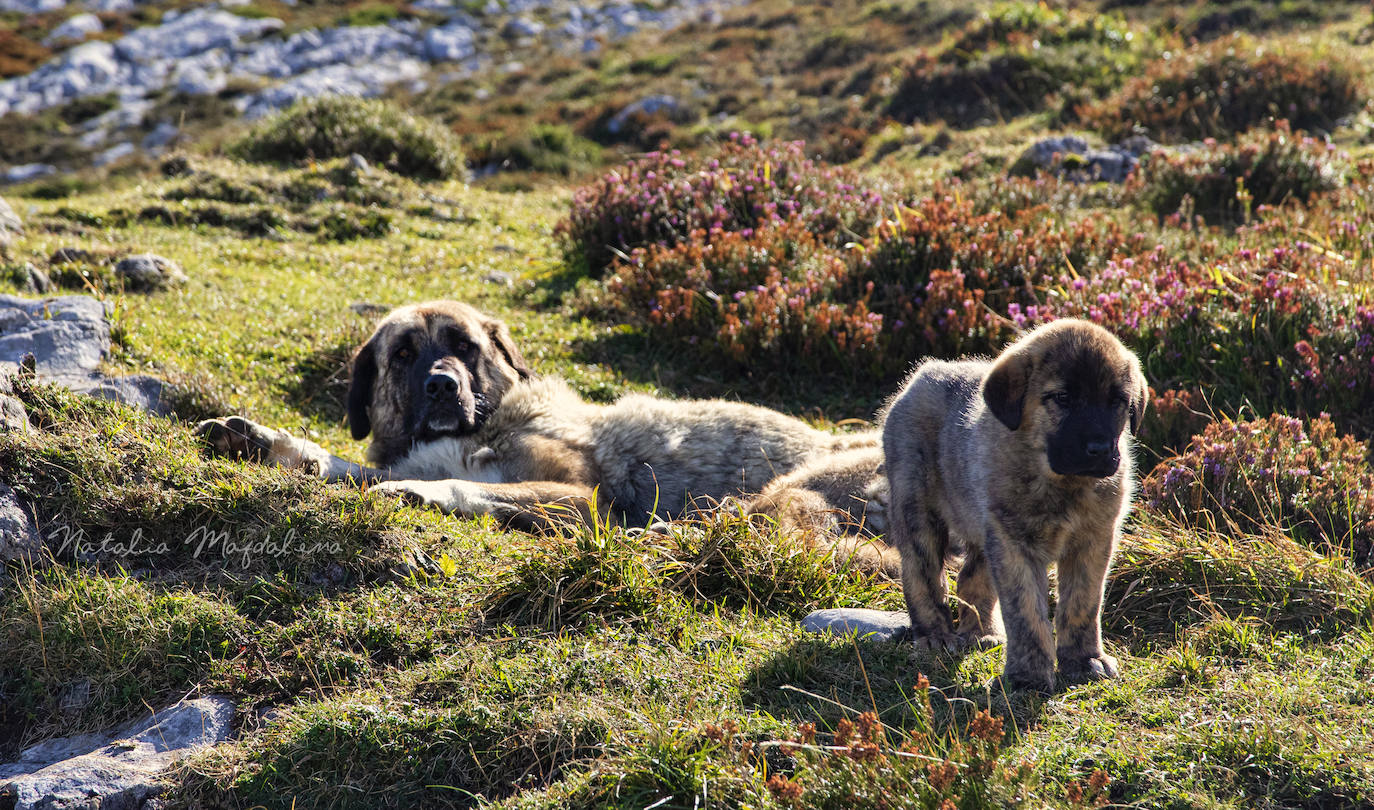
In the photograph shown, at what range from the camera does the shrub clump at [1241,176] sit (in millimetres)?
11078

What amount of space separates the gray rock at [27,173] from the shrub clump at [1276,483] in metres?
27.7

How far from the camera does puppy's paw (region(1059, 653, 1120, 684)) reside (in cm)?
429

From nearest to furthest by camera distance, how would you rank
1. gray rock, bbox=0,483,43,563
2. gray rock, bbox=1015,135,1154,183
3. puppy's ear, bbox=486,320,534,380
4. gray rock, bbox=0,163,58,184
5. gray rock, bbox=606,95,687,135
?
gray rock, bbox=0,483,43,563, puppy's ear, bbox=486,320,534,380, gray rock, bbox=1015,135,1154,183, gray rock, bbox=606,95,687,135, gray rock, bbox=0,163,58,184

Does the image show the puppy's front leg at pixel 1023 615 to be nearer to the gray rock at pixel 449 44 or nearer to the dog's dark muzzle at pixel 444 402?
the dog's dark muzzle at pixel 444 402

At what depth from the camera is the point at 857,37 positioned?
2738cm

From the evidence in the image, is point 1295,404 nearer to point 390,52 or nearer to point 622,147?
point 622,147

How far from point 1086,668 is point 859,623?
0.98 metres

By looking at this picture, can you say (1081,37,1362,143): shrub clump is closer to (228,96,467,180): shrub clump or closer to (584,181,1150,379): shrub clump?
(584,181,1150,379): shrub clump

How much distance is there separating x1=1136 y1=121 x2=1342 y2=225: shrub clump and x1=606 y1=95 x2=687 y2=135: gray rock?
44.4ft

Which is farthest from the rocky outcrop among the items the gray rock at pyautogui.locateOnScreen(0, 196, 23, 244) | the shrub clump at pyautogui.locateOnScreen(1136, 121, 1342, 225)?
the shrub clump at pyautogui.locateOnScreen(1136, 121, 1342, 225)

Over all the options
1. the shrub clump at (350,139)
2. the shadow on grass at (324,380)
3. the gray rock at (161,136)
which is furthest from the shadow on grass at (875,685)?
the gray rock at (161,136)

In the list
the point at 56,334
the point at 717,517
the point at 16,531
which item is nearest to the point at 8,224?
the point at 56,334

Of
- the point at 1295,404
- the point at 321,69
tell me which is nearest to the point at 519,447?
the point at 1295,404

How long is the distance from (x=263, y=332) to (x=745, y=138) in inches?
245
